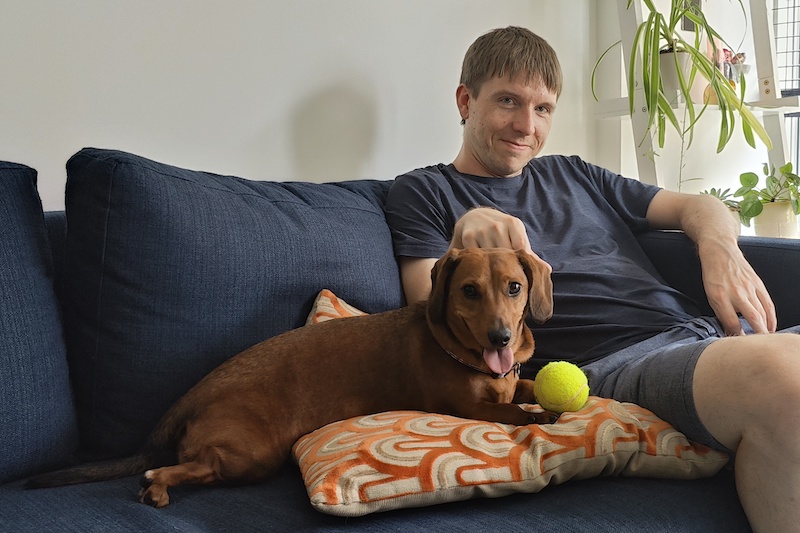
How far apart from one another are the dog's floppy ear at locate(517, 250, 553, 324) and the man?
0.10 meters

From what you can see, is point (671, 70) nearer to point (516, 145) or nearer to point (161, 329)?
point (516, 145)

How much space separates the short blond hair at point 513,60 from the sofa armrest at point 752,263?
0.51 metres

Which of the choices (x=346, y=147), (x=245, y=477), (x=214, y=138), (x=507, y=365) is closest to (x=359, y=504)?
(x=245, y=477)

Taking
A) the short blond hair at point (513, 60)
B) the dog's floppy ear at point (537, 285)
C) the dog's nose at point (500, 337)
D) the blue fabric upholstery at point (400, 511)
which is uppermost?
the short blond hair at point (513, 60)

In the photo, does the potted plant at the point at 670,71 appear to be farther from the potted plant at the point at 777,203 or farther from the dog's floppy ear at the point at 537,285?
the dog's floppy ear at the point at 537,285

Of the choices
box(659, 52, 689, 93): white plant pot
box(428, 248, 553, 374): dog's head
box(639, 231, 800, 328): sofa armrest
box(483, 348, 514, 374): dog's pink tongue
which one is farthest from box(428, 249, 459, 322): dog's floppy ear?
box(659, 52, 689, 93): white plant pot

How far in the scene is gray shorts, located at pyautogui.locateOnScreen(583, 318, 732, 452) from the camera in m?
1.15

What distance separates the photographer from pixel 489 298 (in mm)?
1193

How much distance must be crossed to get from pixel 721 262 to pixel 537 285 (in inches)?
23.3

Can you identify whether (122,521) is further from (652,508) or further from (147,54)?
(147,54)

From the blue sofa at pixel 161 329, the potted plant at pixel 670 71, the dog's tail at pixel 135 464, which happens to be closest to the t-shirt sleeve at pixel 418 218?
the blue sofa at pixel 161 329

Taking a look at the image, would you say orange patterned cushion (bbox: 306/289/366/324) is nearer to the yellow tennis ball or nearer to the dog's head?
the dog's head

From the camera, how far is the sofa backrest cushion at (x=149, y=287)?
1.26 metres

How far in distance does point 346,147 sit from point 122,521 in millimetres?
1393
